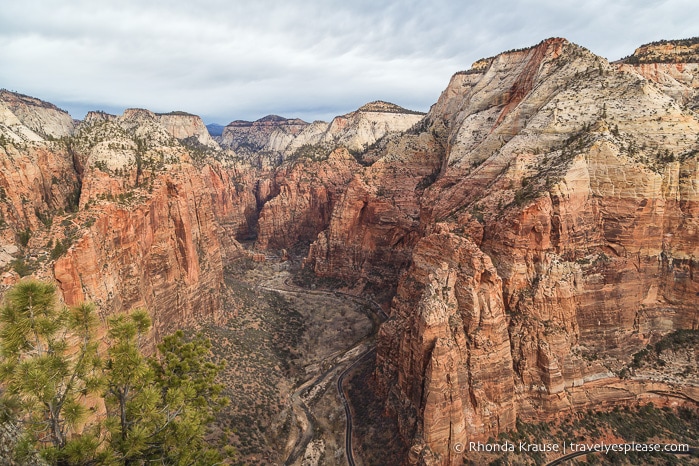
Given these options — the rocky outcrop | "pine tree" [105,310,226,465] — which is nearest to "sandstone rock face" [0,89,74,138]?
the rocky outcrop

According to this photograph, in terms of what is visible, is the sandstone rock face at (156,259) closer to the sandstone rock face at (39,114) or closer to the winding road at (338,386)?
the winding road at (338,386)

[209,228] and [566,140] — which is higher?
[566,140]

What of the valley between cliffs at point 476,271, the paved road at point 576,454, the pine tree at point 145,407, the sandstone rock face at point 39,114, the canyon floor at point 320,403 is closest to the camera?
the pine tree at point 145,407

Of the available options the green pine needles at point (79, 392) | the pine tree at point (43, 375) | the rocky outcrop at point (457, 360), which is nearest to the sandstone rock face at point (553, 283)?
the rocky outcrop at point (457, 360)

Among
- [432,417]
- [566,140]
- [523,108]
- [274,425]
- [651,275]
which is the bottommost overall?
[274,425]

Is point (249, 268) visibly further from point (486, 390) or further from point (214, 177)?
point (486, 390)

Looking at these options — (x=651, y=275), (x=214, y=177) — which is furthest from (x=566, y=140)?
(x=214, y=177)

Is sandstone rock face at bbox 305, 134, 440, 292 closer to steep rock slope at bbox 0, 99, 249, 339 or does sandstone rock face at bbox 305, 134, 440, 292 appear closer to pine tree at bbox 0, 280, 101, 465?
steep rock slope at bbox 0, 99, 249, 339

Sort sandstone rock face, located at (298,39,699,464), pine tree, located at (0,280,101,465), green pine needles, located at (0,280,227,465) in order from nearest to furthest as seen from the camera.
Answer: pine tree, located at (0,280,101,465) → green pine needles, located at (0,280,227,465) → sandstone rock face, located at (298,39,699,464)
